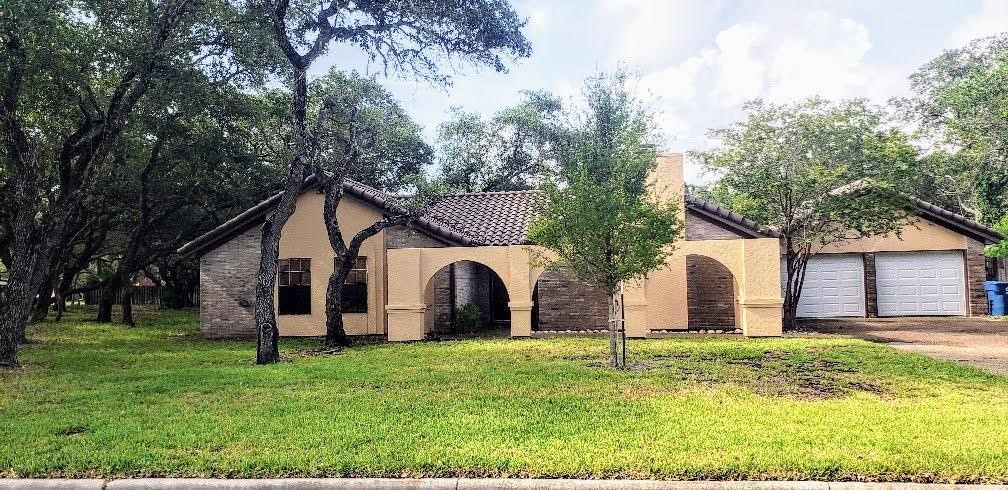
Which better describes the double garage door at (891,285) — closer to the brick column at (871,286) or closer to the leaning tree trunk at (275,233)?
the brick column at (871,286)

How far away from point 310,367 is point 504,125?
21.5 meters

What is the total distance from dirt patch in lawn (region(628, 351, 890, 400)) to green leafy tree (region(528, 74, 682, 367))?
1041 mm

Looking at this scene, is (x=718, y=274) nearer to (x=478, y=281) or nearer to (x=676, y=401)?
(x=478, y=281)

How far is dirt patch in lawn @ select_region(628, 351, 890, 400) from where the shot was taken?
28.0 ft

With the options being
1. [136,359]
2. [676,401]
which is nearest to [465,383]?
[676,401]

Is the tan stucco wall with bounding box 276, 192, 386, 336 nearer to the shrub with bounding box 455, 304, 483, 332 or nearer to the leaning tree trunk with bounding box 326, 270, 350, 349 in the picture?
the shrub with bounding box 455, 304, 483, 332

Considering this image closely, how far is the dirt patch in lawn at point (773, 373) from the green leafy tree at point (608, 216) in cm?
104

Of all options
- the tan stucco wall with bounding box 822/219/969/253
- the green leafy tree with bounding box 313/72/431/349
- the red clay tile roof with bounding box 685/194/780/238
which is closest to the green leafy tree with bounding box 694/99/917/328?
the red clay tile roof with bounding box 685/194/780/238

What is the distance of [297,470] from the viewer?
5344 millimetres

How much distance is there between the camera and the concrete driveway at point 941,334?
11.7m

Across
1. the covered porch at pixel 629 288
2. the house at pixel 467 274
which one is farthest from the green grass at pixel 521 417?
the house at pixel 467 274

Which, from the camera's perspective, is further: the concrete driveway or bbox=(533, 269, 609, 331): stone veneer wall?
bbox=(533, 269, 609, 331): stone veneer wall

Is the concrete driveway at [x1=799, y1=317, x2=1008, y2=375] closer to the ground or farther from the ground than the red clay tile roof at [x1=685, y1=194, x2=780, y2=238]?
closer to the ground

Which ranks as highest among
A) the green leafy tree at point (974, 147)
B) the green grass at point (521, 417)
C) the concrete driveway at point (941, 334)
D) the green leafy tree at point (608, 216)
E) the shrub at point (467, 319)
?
the green leafy tree at point (974, 147)
